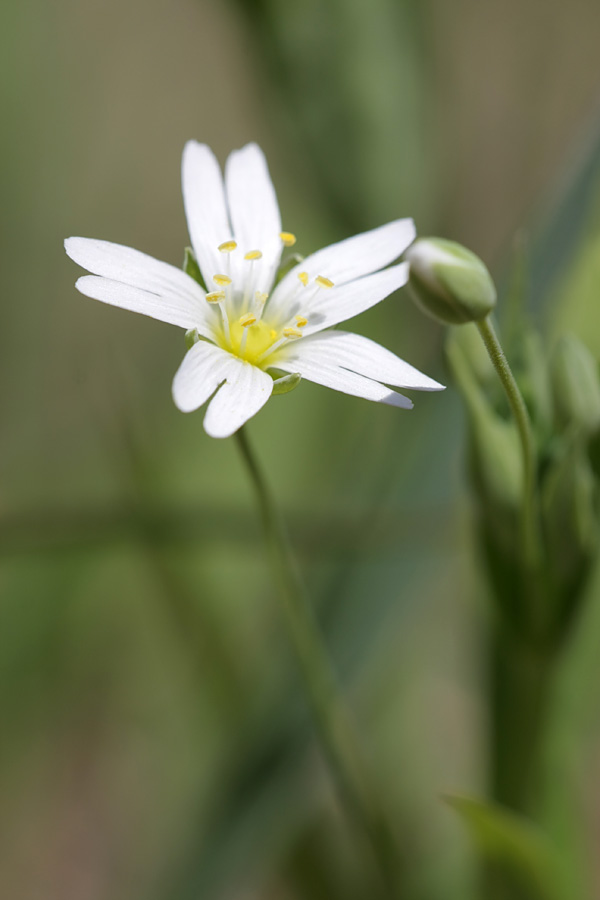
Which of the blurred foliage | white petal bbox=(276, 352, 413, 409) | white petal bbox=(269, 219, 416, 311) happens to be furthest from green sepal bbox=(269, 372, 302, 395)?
the blurred foliage

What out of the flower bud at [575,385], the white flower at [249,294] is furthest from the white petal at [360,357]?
the flower bud at [575,385]

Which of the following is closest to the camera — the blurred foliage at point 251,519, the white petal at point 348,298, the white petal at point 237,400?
the white petal at point 237,400

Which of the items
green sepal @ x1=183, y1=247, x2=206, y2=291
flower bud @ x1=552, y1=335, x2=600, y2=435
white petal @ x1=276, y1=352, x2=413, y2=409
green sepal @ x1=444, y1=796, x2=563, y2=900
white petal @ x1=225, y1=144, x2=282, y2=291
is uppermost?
white petal @ x1=225, y1=144, x2=282, y2=291

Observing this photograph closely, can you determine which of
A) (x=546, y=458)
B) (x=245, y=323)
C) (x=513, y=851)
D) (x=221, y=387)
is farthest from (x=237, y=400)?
(x=513, y=851)

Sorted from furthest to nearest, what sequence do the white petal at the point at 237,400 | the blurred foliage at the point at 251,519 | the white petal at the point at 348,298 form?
the blurred foliage at the point at 251,519 → the white petal at the point at 348,298 → the white petal at the point at 237,400

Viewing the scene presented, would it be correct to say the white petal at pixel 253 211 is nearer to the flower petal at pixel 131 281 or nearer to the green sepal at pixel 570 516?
the flower petal at pixel 131 281

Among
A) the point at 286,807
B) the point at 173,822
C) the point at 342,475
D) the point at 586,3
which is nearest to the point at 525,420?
the point at 286,807

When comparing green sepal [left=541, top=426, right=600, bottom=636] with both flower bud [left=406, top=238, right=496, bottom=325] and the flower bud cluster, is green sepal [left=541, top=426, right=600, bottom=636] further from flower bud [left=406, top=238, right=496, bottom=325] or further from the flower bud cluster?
flower bud [left=406, top=238, right=496, bottom=325]

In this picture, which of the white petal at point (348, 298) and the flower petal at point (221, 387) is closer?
the flower petal at point (221, 387)
